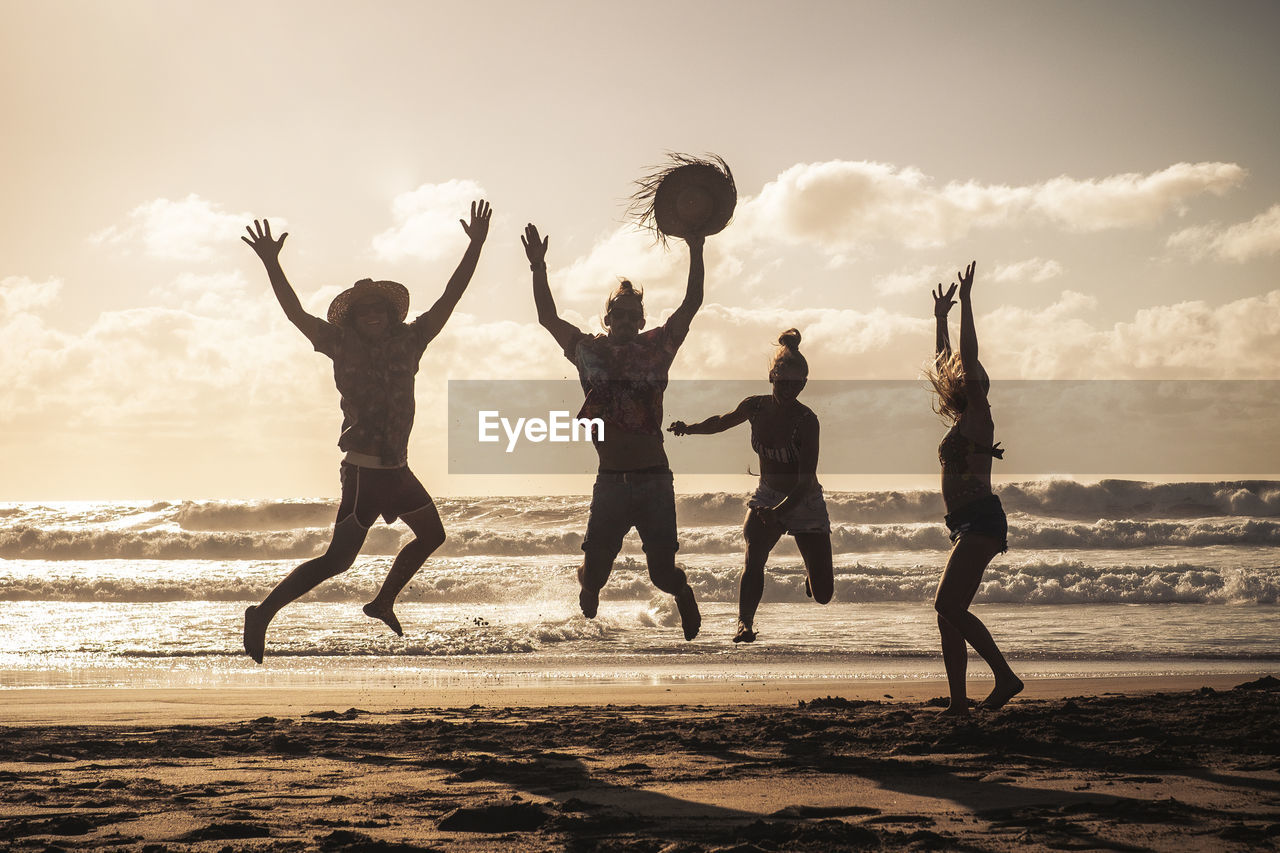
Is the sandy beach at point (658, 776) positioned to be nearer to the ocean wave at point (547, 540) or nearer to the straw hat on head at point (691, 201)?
the straw hat on head at point (691, 201)

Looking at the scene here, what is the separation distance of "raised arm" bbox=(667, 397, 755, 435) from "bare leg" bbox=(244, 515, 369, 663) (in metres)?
2.26

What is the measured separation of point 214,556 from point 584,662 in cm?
2491

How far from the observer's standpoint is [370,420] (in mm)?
8078

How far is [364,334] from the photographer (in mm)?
8203

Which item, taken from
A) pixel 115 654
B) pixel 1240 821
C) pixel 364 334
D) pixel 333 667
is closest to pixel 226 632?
pixel 115 654

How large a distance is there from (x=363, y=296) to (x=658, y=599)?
1401 cm

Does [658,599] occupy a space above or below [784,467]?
below

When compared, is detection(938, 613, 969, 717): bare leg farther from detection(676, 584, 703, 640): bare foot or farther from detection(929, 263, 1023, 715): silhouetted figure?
detection(676, 584, 703, 640): bare foot

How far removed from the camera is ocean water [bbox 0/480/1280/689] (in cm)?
1522

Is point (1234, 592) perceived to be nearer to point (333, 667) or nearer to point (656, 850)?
point (333, 667)

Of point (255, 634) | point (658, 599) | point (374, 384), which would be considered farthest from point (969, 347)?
point (658, 599)

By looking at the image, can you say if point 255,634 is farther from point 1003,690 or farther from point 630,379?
point 1003,690

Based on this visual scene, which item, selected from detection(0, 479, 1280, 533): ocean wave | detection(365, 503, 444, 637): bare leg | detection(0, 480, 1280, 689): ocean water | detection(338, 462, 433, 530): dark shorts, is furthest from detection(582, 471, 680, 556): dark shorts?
detection(0, 479, 1280, 533): ocean wave

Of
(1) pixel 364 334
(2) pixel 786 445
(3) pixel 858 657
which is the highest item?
(1) pixel 364 334
